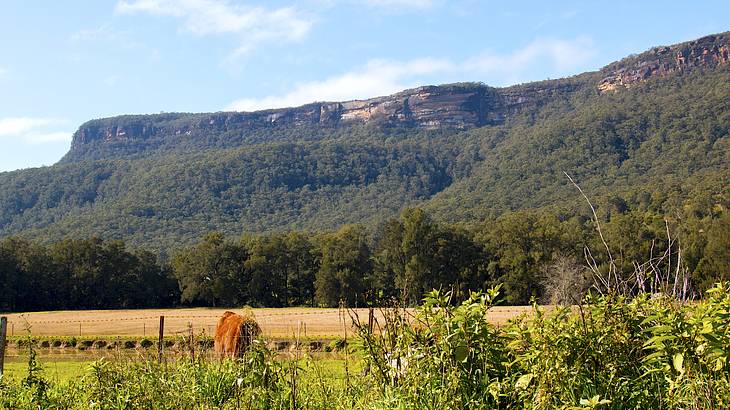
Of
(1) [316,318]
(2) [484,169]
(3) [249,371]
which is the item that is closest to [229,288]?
(1) [316,318]

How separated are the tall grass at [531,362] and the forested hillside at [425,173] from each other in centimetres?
8954

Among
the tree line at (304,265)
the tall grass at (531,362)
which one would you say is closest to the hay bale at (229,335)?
the tall grass at (531,362)

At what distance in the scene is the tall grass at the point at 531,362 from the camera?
591cm

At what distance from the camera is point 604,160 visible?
134875 mm

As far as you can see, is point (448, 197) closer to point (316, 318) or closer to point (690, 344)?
point (316, 318)

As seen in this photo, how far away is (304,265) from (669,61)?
441 feet

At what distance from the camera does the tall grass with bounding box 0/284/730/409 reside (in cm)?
591

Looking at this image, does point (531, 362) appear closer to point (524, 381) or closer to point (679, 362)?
point (524, 381)

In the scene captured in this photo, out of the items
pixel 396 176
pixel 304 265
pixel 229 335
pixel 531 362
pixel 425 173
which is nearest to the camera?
pixel 531 362

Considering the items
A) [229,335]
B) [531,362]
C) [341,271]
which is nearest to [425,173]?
[341,271]

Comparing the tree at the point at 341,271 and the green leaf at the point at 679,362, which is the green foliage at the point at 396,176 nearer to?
the tree at the point at 341,271

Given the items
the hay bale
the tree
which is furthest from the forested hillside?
the hay bale

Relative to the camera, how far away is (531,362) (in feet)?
21.0

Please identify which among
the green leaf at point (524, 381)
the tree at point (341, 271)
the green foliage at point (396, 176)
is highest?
the green foliage at point (396, 176)
